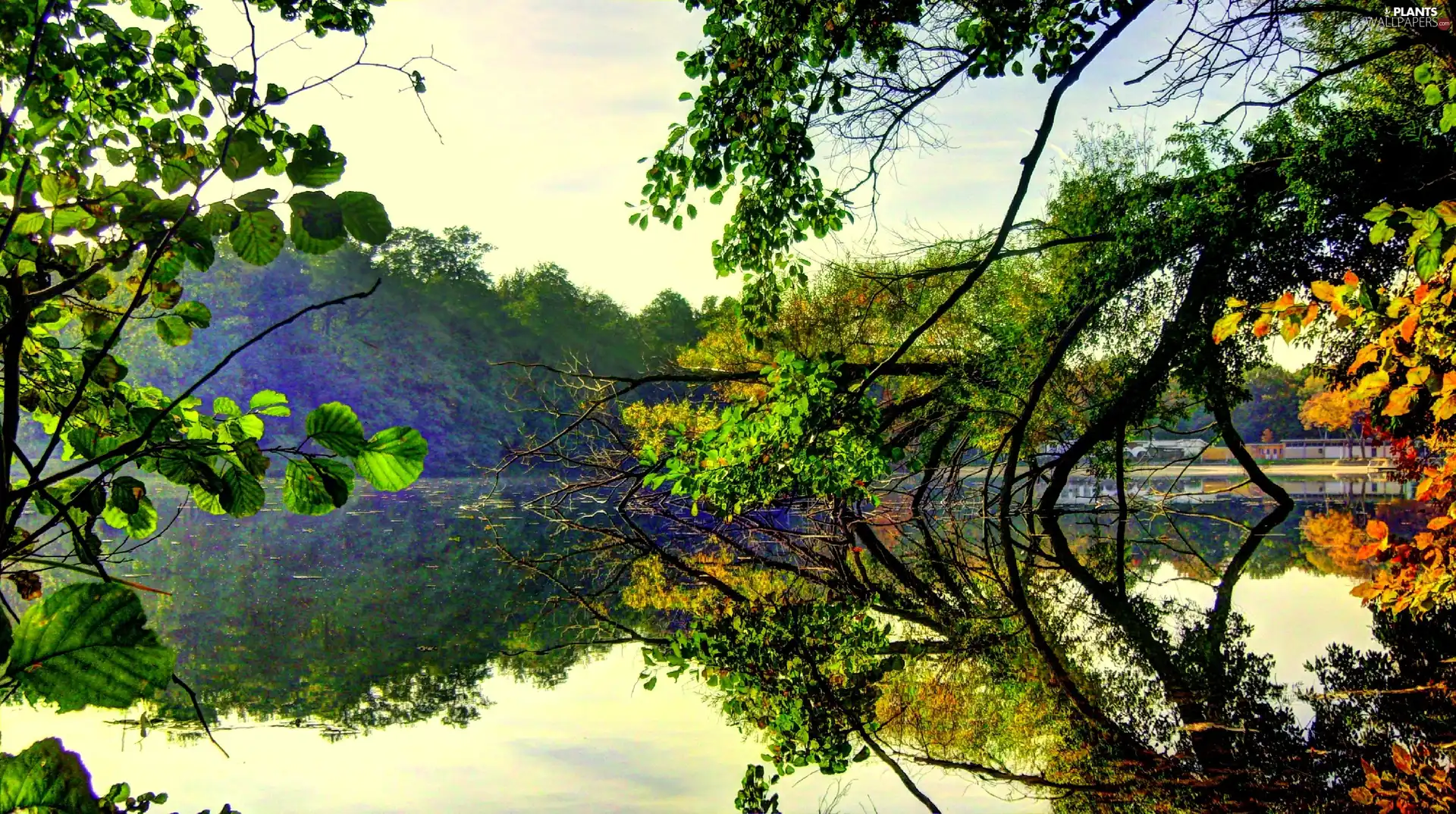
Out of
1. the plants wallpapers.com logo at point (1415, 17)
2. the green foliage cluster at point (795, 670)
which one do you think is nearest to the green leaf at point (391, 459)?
the green foliage cluster at point (795, 670)

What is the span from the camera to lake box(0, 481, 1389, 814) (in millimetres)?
3178

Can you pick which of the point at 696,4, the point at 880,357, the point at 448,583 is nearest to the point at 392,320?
the point at 880,357

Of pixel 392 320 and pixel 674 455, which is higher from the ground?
pixel 392 320

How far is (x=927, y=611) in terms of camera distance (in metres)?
6.11

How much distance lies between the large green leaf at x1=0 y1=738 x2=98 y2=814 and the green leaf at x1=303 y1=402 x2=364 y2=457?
39cm

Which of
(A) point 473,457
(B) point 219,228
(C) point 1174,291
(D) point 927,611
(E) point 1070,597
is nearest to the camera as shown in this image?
(B) point 219,228

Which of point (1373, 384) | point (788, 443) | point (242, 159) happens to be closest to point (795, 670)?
point (788, 443)

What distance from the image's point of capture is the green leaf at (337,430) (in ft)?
3.48

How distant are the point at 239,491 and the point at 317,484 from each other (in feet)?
0.62

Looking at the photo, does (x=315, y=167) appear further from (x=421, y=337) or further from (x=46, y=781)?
(x=421, y=337)

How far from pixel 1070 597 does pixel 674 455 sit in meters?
2.84

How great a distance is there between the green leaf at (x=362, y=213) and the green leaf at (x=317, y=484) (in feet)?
0.84

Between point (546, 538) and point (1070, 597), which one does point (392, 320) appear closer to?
point (546, 538)

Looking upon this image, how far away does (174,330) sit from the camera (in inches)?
65.4
